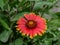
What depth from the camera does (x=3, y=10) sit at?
1.69 meters

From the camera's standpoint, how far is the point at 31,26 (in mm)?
1472

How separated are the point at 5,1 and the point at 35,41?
0.34 m

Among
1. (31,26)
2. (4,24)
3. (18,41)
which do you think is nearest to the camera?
(31,26)

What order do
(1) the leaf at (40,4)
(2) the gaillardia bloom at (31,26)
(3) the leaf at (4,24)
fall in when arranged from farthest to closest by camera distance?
(1) the leaf at (40,4) < (3) the leaf at (4,24) < (2) the gaillardia bloom at (31,26)

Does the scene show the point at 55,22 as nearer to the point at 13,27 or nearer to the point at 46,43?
the point at 46,43

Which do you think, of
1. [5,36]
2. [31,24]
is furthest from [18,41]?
[31,24]

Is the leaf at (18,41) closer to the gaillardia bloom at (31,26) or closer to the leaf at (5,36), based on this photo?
the leaf at (5,36)

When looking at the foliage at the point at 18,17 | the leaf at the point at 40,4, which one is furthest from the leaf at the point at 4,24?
the leaf at the point at 40,4

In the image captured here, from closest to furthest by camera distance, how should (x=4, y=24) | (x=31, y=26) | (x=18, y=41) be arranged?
1. (x=31, y=26)
2. (x=4, y=24)
3. (x=18, y=41)

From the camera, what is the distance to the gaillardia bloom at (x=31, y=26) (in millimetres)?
1421

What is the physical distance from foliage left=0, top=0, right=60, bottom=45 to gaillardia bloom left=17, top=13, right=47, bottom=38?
124 mm

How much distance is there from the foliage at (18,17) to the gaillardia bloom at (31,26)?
124 mm

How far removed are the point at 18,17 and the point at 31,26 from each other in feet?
0.61

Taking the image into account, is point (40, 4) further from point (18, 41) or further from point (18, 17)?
point (18, 41)
